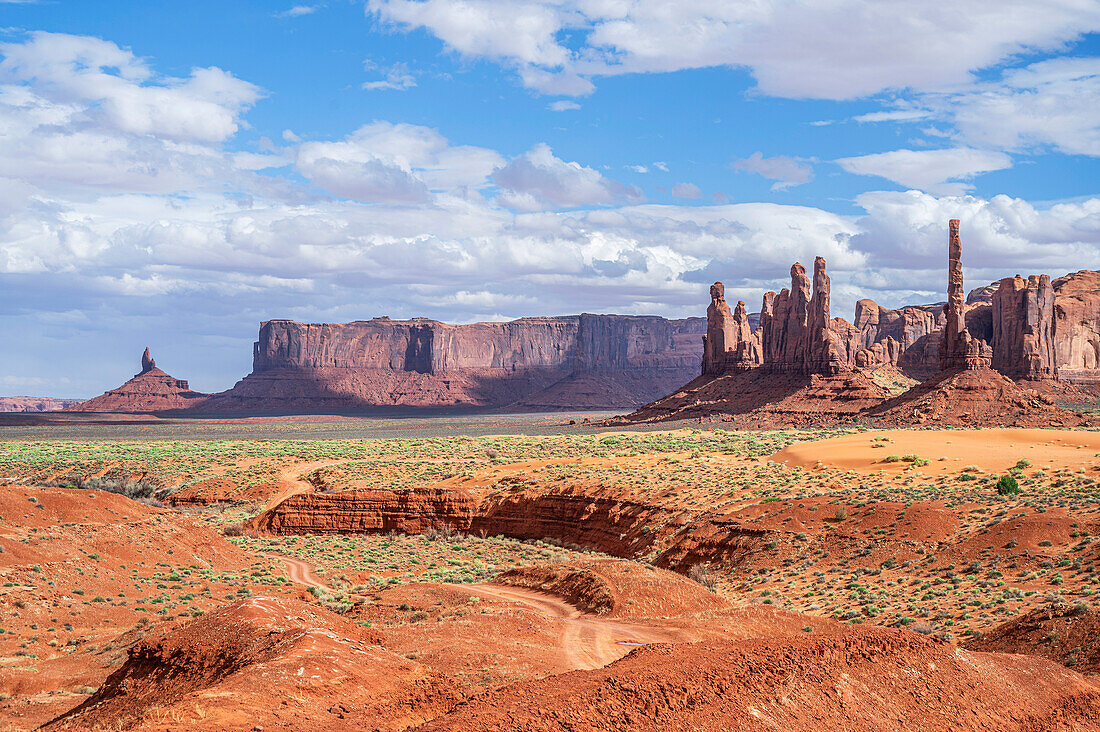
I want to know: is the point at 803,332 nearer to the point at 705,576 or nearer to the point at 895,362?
the point at 895,362

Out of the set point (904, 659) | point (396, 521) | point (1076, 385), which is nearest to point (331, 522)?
point (396, 521)

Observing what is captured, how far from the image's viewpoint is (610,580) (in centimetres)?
2256

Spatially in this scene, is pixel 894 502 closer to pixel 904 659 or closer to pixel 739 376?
pixel 904 659

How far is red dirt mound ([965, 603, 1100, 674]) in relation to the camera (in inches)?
590

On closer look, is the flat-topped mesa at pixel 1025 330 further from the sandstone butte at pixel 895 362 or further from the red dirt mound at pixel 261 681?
the red dirt mound at pixel 261 681

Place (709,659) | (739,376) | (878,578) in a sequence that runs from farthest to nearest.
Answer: (739,376), (878,578), (709,659)

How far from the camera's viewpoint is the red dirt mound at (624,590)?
2141 centimetres

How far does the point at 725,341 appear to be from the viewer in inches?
5133

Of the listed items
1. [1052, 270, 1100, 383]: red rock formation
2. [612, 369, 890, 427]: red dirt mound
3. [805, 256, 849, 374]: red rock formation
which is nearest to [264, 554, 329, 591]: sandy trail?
[612, 369, 890, 427]: red dirt mound

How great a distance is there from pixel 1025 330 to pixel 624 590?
333ft

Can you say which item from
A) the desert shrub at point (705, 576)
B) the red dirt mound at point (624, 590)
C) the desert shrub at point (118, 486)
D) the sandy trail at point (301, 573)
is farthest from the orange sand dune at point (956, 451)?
the desert shrub at point (118, 486)

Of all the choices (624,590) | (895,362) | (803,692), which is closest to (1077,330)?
(895,362)

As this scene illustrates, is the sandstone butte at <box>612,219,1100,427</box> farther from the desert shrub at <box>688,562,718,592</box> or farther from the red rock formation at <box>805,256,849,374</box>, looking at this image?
the desert shrub at <box>688,562,718,592</box>

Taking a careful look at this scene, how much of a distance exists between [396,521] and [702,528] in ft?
55.0
